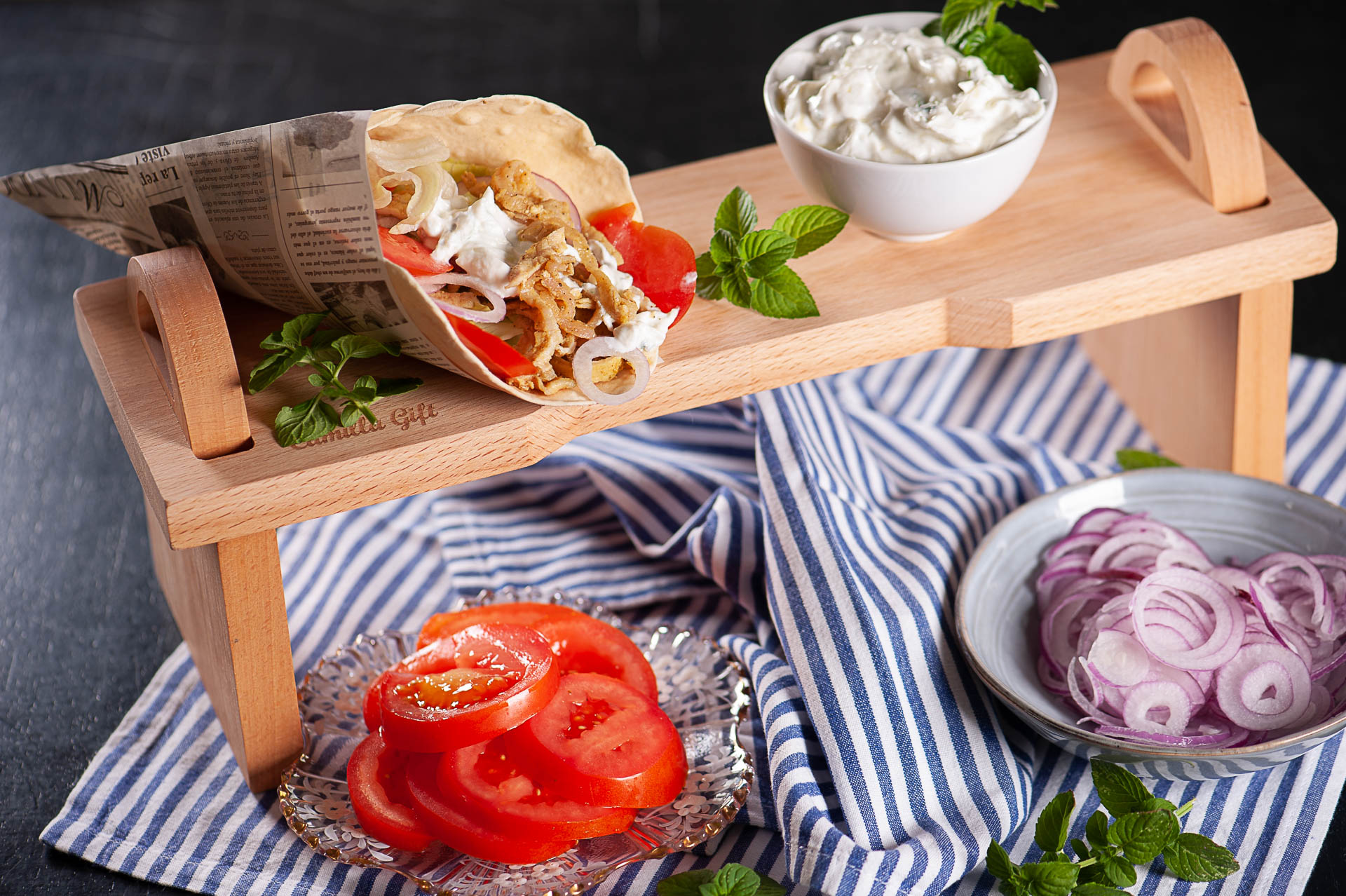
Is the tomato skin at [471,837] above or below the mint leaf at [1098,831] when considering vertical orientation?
above

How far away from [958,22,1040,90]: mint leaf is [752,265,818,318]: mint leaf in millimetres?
318

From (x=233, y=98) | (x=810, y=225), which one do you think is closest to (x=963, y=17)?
(x=810, y=225)

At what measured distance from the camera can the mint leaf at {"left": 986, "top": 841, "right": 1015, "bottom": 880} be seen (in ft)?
3.90

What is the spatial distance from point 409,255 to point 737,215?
318mm

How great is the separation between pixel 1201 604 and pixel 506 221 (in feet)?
2.37

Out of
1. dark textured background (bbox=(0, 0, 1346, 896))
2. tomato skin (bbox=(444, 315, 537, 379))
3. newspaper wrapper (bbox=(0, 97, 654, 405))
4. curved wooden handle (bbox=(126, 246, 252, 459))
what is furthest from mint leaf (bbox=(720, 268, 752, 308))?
dark textured background (bbox=(0, 0, 1346, 896))

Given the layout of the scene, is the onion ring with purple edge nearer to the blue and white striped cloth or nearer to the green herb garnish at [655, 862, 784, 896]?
the blue and white striped cloth

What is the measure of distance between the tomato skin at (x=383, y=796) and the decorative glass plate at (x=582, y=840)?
0.04ft

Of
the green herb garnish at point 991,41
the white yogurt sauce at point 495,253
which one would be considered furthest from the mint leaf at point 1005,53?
the white yogurt sauce at point 495,253

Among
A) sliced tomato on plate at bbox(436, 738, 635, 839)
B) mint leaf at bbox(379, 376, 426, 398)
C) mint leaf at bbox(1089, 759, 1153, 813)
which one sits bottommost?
mint leaf at bbox(1089, 759, 1153, 813)

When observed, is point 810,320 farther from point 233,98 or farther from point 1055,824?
point 233,98

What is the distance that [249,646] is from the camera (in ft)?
4.15

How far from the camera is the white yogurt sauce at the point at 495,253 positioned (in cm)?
118

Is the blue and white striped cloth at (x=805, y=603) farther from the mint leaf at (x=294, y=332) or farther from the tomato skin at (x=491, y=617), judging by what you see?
the mint leaf at (x=294, y=332)
